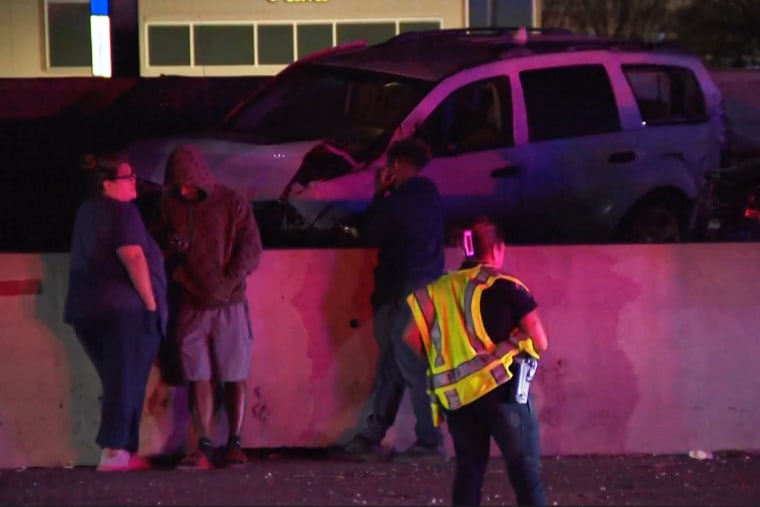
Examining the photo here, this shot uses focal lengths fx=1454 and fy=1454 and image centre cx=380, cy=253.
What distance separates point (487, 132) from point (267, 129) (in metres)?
1.74

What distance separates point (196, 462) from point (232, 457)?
20 cm

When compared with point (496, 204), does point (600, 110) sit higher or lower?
higher

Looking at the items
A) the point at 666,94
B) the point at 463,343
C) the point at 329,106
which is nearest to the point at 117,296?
the point at 463,343

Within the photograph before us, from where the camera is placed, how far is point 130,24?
68.9 feet

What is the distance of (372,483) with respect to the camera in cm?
786

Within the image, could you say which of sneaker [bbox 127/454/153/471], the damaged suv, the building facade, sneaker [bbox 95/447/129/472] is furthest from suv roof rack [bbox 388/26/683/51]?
the building facade

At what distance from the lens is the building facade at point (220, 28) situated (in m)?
22.0

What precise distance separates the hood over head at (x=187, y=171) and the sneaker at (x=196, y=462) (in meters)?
1.49

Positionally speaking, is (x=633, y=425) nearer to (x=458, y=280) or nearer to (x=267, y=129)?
(x=458, y=280)

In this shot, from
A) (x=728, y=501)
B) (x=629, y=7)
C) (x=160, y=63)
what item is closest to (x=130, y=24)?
(x=160, y=63)

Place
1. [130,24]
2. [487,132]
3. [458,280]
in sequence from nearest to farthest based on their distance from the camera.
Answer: [458,280], [487,132], [130,24]

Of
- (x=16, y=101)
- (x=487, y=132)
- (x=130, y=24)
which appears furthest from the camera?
(x=130, y=24)

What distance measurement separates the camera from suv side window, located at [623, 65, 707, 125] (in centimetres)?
1166

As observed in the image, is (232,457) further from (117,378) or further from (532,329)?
(532,329)
